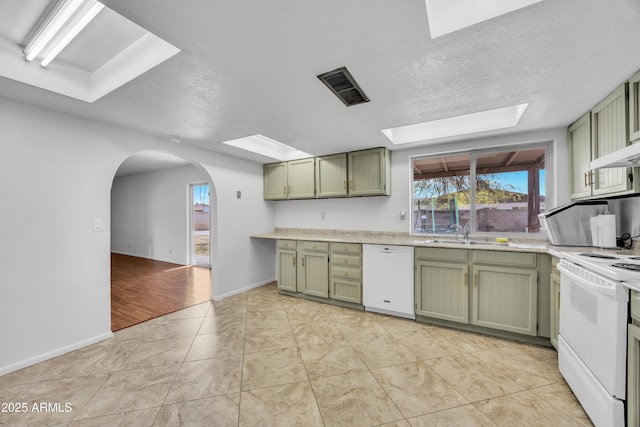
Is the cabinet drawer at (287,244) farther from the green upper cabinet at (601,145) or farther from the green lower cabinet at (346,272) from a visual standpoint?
the green upper cabinet at (601,145)

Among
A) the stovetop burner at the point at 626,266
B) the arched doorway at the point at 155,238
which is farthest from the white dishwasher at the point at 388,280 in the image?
the arched doorway at the point at 155,238

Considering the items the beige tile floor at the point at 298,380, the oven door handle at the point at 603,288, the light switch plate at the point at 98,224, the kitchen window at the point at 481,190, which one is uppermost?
the kitchen window at the point at 481,190

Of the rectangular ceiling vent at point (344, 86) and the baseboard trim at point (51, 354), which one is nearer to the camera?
the rectangular ceiling vent at point (344, 86)

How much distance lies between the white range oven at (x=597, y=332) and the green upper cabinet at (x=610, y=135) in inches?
25.1

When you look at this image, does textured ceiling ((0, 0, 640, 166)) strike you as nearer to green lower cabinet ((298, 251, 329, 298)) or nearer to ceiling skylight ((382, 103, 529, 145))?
ceiling skylight ((382, 103, 529, 145))

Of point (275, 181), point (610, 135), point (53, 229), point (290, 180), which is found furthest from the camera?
point (275, 181)

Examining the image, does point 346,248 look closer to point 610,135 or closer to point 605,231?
point 605,231

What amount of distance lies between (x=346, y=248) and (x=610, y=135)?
104 inches

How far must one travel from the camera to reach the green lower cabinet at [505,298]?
235 cm

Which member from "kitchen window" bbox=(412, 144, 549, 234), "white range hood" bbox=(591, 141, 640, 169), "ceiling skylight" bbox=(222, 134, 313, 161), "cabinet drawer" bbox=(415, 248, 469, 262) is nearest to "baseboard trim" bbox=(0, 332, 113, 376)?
"ceiling skylight" bbox=(222, 134, 313, 161)

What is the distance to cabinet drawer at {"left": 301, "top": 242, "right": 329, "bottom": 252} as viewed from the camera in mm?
3517

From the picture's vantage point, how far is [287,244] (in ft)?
12.7

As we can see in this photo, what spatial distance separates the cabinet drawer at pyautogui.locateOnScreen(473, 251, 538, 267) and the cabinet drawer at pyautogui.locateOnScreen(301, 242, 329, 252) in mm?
1788

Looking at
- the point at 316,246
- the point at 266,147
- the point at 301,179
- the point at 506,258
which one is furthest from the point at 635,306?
the point at 266,147
